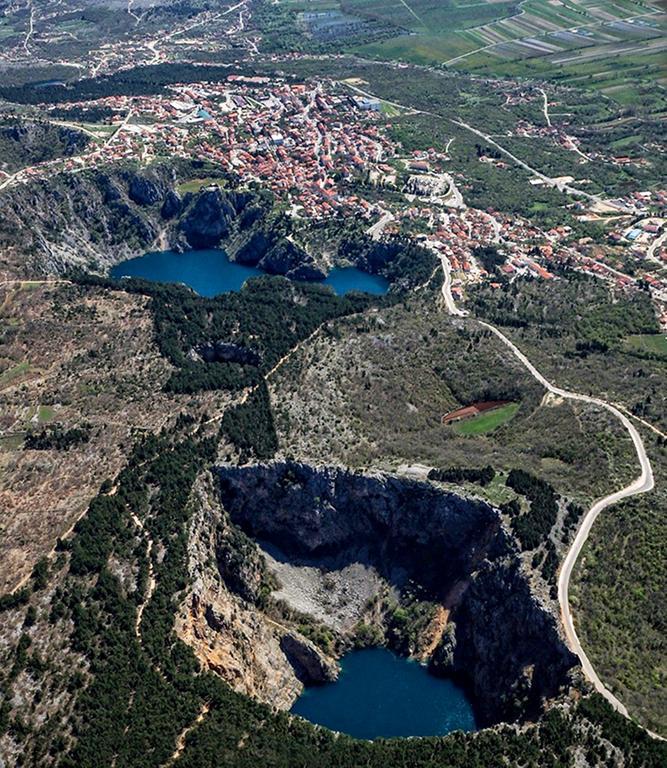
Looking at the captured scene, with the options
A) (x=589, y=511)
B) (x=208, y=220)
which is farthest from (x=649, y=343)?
(x=208, y=220)

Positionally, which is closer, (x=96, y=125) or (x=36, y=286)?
(x=36, y=286)

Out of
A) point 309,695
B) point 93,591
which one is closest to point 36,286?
point 93,591

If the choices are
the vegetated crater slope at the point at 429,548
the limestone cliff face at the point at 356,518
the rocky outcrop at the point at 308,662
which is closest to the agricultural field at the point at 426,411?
the limestone cliff face at the point at 356,518

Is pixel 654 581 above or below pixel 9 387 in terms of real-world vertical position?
above

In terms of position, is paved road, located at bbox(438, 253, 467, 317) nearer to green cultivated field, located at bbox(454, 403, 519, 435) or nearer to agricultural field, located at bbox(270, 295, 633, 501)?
agricultural field, located at bbox(270, 295, 633, 501)

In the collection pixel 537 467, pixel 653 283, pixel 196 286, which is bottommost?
pixel 196 286

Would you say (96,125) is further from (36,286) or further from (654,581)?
(654,581)

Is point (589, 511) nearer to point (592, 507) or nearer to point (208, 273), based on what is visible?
point (592, 507)
